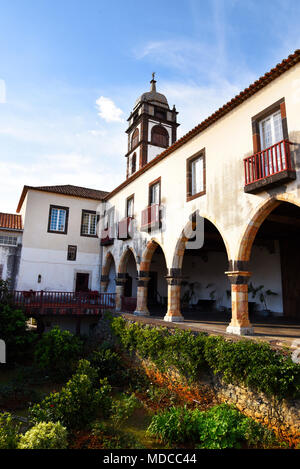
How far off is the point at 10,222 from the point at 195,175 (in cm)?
1202

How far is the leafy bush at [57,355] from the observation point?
10.3m

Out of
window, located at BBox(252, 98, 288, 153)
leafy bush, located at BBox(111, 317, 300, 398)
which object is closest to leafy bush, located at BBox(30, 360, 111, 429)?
leafy bush, located at BBox(111, 317, 300, 398)

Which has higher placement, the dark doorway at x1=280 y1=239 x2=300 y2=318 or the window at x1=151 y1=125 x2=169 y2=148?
the window at x1=151 y1=125 x2=169 y2=148

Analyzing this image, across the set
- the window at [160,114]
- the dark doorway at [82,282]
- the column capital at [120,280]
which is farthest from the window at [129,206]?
the window at [160,114]

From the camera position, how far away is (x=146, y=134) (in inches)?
813

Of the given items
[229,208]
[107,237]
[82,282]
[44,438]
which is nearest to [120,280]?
[107,237]

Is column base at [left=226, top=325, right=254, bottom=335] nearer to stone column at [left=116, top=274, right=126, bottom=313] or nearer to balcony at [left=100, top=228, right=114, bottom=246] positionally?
stone column at [left=116, top=274, right=126, bottom=313]

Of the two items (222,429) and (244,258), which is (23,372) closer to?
(222,429)

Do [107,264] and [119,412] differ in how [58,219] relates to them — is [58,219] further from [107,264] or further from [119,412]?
[119,412]

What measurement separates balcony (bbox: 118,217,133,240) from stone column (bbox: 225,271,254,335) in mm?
7814

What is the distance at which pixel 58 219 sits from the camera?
1917 centimetres

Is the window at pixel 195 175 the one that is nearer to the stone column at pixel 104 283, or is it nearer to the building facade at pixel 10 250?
the stone column at pixel 104 283

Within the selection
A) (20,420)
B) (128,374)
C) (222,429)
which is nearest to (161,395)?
(128,374)

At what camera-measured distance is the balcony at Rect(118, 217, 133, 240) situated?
15602 millimetres
